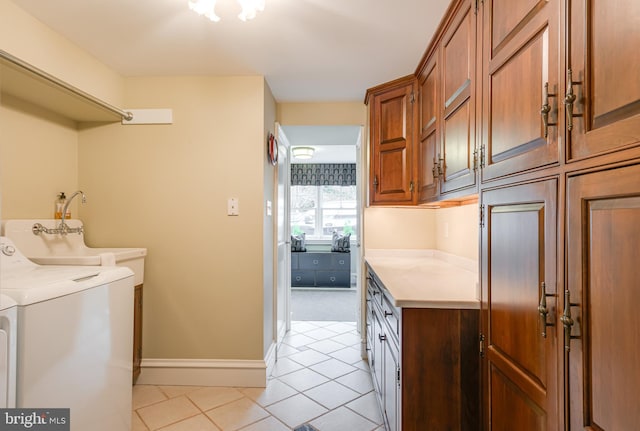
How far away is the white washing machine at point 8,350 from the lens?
1094mm

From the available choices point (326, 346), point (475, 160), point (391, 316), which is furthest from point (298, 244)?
point (475, 160)

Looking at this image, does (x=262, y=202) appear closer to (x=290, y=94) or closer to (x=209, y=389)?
(x=290, y=94)

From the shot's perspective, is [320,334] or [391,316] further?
[320,334]

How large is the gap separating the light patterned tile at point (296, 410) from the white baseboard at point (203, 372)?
0.94 feet

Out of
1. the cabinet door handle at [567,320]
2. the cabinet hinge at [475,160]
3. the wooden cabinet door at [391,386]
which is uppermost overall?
the cabinet hinge at [475,160]

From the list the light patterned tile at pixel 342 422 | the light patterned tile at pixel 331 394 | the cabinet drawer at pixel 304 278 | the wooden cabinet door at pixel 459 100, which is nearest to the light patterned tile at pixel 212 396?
the light patterned tile at pixel 331 394

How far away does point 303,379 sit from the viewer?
252cm

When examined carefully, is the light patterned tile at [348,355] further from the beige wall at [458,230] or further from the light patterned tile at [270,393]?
the beige wall at [458,230]

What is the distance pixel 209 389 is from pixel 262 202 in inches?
53.4

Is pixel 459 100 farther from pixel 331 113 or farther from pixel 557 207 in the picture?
pixel 331 113

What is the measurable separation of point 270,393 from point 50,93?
227cm

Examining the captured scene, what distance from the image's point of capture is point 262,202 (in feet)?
8.00

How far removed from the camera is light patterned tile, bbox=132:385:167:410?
7.20 feet

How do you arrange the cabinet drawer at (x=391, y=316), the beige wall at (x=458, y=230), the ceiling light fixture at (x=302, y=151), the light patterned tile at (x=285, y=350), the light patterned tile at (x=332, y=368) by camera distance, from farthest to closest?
the ceiling light fixture at (x=302, y=151) < the light patterned tile at (x=285, y=350) < the light patterned tile at (x=332, y=368) < the beige wall at (x=458, y=230) < the cabinet drawer at (x=391, y=316)
